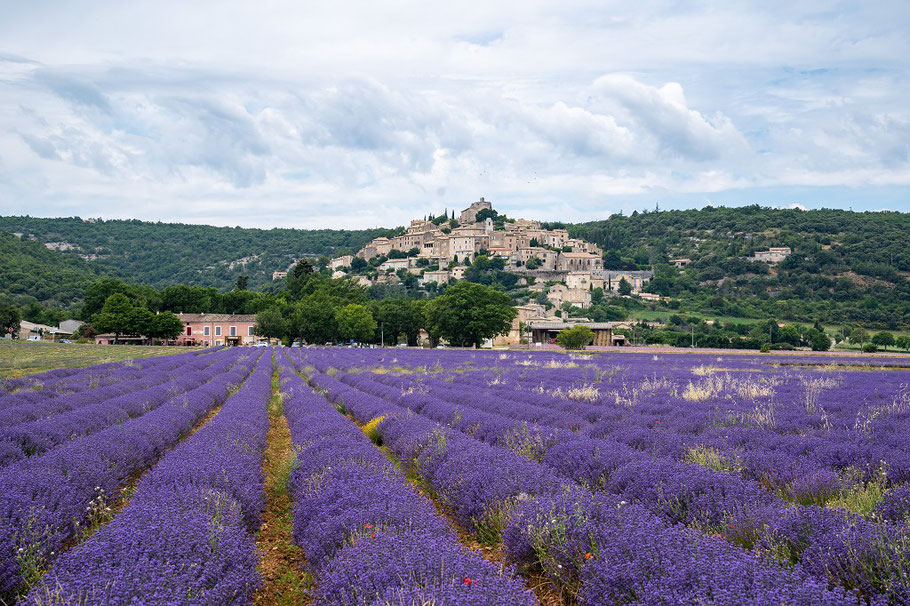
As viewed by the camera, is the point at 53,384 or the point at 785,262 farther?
the point at 785,262

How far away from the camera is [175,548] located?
140 inches

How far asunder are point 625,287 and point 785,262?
32.5 meters

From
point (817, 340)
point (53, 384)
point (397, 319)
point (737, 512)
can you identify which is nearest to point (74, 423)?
point (53, 384)

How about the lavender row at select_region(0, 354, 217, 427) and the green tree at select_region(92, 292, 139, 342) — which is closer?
the lavender row at select_region(0, 354, 217, 427)

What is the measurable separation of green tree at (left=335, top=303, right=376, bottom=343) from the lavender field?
50.6 m

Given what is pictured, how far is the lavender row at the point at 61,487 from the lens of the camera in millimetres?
3902

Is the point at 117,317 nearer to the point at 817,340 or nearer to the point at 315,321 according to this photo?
the point at 315,321

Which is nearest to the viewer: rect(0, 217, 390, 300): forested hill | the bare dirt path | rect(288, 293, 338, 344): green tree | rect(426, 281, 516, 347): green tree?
the bare dirt path

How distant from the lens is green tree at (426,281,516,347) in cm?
5450

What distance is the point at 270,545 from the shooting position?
214 inches

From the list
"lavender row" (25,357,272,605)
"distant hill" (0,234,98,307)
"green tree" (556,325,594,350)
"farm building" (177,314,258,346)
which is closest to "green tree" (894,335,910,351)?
"green tree" (556,325,594,350)

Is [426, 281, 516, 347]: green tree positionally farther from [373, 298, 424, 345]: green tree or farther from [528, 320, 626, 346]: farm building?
[528, 320, 626, 346]: farm building

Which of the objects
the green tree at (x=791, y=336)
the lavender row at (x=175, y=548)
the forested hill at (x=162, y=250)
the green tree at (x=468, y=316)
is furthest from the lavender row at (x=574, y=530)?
the forested hill at (x=162, y=250)

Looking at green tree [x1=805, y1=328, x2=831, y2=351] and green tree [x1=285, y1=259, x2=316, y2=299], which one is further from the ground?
green tree [x1=285, y1=259, x2=316, y2=299]
